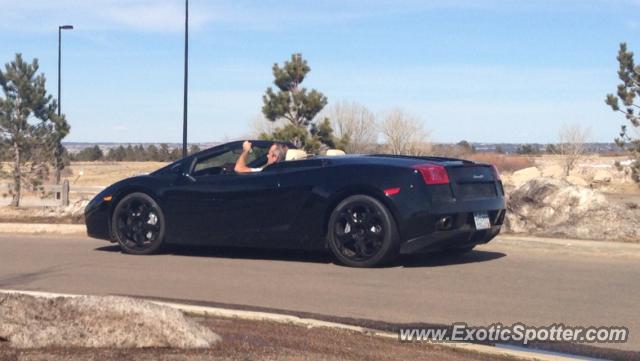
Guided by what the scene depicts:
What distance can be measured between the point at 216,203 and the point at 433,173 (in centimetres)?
254

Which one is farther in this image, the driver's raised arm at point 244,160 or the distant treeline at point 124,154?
the distant treeline at point 124,154

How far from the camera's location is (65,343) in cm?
511

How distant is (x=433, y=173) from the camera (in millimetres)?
9133

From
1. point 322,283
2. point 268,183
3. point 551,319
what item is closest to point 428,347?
point 551,319

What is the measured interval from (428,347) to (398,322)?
0.91 meters

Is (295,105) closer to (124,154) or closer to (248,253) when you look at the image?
(248,253)

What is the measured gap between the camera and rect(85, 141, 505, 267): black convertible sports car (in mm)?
9047

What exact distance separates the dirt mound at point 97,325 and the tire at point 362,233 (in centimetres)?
385

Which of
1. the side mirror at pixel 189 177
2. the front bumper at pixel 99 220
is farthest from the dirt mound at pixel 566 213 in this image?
the front bumper at pixel 99 220

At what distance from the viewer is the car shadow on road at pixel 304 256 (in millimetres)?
9773

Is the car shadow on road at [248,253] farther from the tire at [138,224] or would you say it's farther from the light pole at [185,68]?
the light pole at [185,68]

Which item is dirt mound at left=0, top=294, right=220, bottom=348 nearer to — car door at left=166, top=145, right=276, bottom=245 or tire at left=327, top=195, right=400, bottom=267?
tire at left=327, top=195, right=400, bottom=267

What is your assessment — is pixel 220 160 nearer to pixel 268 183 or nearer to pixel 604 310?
pixel 268 183

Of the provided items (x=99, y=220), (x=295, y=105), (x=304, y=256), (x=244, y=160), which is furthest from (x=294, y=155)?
(x=295, y=105)
